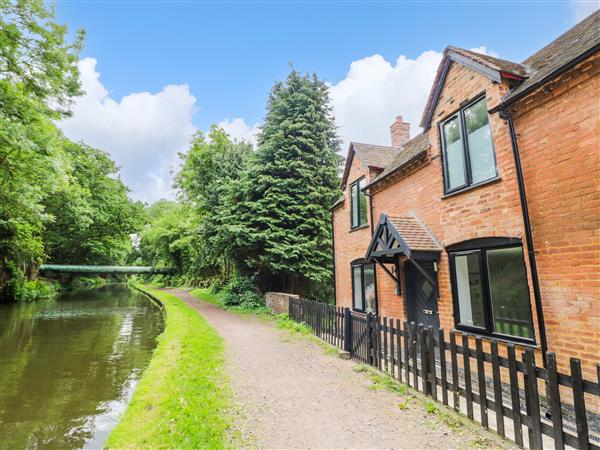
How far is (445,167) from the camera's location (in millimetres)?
7738

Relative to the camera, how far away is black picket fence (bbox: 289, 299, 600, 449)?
3.46 metres

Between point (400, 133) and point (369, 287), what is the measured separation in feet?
25.4

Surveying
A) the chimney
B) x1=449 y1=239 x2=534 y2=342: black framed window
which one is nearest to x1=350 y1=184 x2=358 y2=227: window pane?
the chimney

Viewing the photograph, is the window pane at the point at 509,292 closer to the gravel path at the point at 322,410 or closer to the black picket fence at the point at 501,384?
the black picket fence at the point at 501,384

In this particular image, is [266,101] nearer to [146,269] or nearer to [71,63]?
[71,63]

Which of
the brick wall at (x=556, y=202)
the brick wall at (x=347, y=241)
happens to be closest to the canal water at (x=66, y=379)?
the brick wall at (x=556, y=202)

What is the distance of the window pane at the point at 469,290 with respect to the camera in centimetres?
661

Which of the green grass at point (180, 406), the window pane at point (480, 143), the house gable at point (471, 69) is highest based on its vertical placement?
the house gable at point (471, 69)

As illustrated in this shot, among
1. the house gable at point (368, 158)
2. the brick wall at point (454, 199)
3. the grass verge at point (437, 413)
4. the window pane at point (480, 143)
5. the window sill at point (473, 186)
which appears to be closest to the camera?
the grass verge at point (437, 413)

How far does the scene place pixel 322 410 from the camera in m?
5.00

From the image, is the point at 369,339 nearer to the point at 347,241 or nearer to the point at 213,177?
the point at 347,241

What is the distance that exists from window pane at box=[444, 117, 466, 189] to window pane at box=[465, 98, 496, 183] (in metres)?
0.27

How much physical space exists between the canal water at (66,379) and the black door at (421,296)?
7.46 meters

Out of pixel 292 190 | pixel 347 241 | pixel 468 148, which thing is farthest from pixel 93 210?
pixel 468 148
